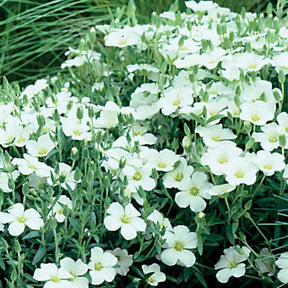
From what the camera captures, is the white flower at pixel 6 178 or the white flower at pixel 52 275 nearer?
the white flower at pixel 52 275

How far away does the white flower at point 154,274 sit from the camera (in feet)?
4.43

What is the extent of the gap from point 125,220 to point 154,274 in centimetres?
15

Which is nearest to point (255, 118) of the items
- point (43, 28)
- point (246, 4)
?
point (246, 4)

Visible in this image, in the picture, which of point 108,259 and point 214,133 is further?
point 214,133

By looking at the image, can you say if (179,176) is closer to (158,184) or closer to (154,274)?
(158,184)

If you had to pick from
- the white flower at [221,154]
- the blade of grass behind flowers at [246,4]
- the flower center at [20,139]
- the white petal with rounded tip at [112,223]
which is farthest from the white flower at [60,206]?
the blade of grass behind flowers at [246,4]

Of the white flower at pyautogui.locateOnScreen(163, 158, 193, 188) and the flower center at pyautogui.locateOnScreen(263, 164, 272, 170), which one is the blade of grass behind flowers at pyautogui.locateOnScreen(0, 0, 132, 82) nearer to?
the white flower at pyautogui.locateOnScreen(163, 158, 193, 188)

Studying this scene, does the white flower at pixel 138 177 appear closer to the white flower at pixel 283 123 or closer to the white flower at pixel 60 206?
the white flower at pixel 60 206

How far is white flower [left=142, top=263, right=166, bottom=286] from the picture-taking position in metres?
1.35

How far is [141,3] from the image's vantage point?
260 cm

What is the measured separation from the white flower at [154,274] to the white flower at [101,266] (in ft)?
0.33

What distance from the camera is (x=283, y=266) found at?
1.33 m

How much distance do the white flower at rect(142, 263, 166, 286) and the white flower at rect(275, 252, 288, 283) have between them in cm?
26

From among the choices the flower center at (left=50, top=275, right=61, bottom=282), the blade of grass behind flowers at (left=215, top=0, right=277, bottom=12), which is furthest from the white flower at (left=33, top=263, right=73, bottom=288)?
the blade of grass behind flowers at (left=215, top=0, right=277, bottom=12)
